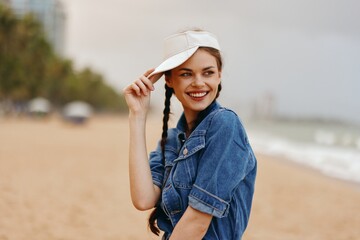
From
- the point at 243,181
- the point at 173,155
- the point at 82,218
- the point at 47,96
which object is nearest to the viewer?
the point at 243,181

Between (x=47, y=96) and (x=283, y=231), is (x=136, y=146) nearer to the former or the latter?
(x=283, y=231)

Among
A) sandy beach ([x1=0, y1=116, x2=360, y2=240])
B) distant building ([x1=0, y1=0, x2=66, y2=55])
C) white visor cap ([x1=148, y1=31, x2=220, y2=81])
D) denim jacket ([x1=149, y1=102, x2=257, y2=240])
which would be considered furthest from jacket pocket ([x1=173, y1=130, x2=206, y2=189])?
distant building ([x1=0, y1=0, x2=66, y2=55])

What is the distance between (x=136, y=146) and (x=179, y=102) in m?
0.23

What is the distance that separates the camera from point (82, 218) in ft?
21.8

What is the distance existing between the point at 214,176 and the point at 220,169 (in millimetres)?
27

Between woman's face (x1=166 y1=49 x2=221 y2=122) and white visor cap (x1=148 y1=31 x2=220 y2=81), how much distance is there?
3 cm

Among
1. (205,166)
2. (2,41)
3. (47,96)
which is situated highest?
(205,166)

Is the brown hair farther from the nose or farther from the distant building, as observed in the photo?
the distant building

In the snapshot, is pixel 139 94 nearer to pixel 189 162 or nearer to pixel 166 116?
pixel 166 116

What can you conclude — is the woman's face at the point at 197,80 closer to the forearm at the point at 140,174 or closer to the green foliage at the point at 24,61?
the forearm at the point at 140,174

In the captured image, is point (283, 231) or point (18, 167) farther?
point (18, 167)

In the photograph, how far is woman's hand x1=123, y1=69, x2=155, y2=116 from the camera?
167 cm

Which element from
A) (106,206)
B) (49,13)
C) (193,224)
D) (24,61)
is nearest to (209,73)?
(193,224)

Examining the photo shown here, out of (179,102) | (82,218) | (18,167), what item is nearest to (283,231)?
(82,218)
